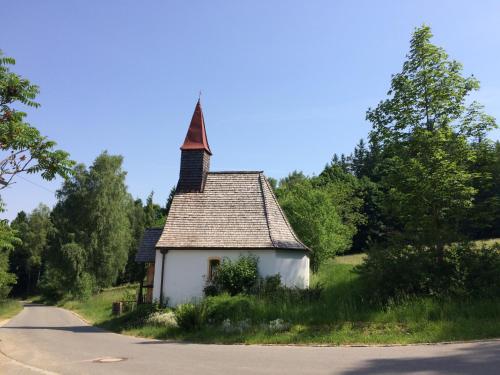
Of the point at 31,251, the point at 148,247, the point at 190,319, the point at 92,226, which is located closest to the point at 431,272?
the point at 190,319

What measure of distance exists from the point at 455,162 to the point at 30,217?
261ft

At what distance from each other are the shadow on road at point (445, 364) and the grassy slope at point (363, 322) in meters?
2.15

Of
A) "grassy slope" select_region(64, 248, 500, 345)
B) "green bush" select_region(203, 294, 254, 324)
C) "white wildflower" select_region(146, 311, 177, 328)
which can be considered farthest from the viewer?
"white wildflower" select_region(146, 311, 177, 328)

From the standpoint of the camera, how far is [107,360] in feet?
36.9

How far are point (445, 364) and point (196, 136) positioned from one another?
21.3 meters

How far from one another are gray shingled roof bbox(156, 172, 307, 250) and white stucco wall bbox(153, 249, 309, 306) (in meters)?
0.38

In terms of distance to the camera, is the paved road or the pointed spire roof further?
the pointed spire roof

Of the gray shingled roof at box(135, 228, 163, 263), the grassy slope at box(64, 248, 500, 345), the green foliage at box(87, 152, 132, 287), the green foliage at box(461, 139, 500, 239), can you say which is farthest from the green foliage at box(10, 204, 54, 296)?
the green foliage at box(461, 139, 500, 239)

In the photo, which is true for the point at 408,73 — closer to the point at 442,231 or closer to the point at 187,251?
the point at 442,231

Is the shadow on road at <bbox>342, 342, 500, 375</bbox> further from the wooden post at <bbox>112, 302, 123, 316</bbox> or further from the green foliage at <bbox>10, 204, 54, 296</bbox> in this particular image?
the green foliage at <bbox>10, 204, 54, 296</bbox>

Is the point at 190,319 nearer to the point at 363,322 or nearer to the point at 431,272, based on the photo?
the point at 363,322

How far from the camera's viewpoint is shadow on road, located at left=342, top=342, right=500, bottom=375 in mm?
8070

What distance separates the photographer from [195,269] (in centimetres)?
2189

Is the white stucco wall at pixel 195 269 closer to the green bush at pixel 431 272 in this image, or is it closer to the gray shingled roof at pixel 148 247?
the gray shingled roof at pixel 148 247
